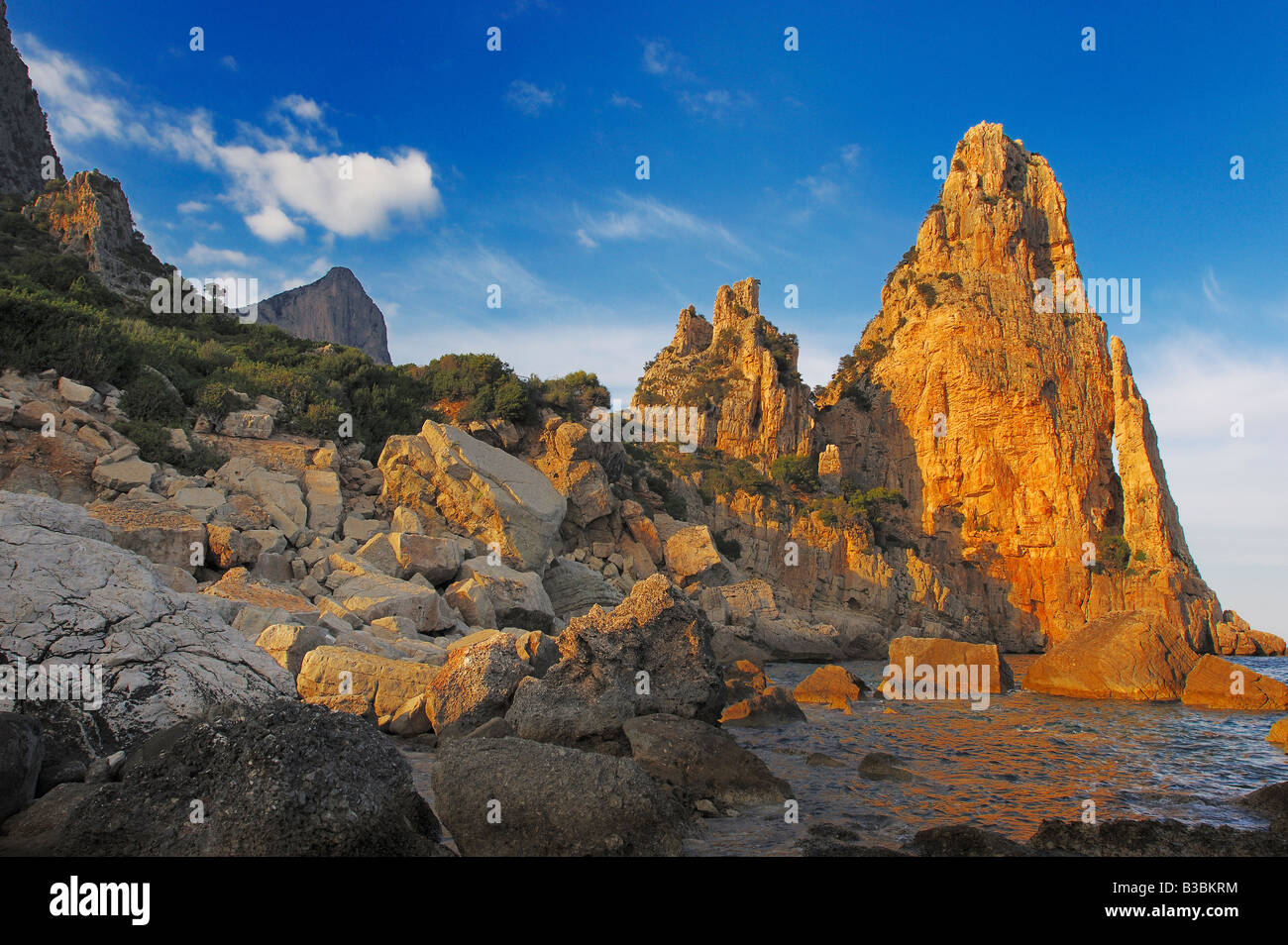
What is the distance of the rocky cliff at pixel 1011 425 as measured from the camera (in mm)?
57031

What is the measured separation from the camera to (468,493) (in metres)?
18.8

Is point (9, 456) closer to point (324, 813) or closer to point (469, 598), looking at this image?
point (469, 598)

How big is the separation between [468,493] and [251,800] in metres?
14.7

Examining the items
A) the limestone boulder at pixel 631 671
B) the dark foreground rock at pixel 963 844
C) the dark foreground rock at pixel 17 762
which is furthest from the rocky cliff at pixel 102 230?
the dark foreground rock at pixel 963 844

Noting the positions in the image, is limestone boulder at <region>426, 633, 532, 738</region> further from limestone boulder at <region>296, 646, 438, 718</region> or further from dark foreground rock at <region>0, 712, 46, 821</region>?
dark foreground rock at <region>0, 712, 46, 821</region>

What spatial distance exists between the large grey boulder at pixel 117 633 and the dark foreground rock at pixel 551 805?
8.30ft

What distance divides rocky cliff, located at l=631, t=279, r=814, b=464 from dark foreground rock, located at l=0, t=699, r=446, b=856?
53.8 metres

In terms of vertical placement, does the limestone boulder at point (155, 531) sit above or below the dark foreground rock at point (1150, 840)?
above

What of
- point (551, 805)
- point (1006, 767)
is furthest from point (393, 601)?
point (1006, 767)

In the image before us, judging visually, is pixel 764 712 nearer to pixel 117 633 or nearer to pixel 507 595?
pixel 507 595

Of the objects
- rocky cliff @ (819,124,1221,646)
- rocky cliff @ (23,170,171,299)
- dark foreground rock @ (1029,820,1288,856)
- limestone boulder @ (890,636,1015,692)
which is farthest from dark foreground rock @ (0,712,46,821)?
rocky cliff @ (819,124,1221,646)

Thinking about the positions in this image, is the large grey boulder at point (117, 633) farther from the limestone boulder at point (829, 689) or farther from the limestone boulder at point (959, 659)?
the limestone boulder at point (959, 659)

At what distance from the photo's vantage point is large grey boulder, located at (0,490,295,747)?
6.31m
